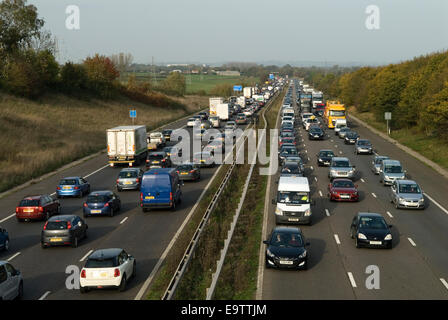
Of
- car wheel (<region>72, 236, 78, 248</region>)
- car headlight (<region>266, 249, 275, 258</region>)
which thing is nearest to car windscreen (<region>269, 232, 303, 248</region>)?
car headlight (<region>266, 249, 275, 258</region>)

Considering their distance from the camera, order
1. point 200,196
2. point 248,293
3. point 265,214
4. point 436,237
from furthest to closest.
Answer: point 200,196, point 265,214, point 436,237, point 248,293

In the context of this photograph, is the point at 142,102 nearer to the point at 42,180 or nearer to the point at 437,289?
the point at 42,180

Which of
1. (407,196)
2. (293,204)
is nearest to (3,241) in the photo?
(293,204)

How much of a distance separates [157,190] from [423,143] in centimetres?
3868

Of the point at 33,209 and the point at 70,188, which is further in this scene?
the point at 70,188

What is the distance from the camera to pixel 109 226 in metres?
27.7

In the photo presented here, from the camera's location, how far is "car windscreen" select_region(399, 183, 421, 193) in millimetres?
31500

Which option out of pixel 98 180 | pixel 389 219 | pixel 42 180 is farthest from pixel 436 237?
pixel 42 180

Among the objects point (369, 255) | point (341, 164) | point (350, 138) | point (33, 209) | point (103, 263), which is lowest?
point (350, 138)

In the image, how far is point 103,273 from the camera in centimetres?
1761

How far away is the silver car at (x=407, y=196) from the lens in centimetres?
3070

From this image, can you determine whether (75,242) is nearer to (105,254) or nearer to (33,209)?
(105,254)

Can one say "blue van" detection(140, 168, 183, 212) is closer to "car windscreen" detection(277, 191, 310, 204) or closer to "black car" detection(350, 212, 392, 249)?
"car windscreen" detection(277, 191, 310, 204)
